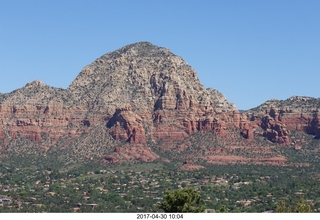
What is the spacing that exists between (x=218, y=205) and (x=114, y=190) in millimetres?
33549

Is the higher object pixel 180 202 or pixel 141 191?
pixel 180 202

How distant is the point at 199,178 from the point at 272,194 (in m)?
31.9

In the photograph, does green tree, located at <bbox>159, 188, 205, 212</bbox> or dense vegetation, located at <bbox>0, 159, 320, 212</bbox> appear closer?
green tree, located at <bbox>159, 188, 205, 212</bbox>

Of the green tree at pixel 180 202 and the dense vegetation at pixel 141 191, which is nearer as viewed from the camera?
the green tree at pixel 180 202

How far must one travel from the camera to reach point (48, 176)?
194 m

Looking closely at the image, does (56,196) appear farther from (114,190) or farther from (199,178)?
(199,178)

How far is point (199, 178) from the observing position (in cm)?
19462

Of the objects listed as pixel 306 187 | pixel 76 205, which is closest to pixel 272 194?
pixel 306 187

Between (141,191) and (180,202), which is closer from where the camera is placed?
(180,202)

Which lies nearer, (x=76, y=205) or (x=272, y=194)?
(x=76, y=205)
